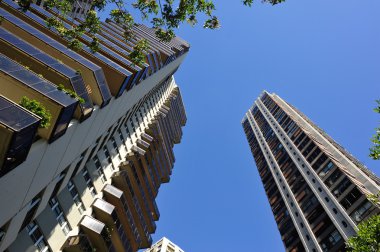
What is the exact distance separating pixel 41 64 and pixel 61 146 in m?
3.70

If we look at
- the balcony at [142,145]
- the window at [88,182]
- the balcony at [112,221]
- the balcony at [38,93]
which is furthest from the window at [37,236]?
the balcony at [142,145]

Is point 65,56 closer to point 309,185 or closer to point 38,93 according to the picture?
point 38,93

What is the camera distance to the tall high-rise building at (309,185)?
36.5 metres

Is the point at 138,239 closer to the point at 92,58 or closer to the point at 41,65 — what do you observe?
the point at 92,58

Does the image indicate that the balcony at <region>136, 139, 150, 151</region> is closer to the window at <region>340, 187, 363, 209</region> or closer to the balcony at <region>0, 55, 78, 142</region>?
the balcony at <region>0, 55, 78, 142</region>

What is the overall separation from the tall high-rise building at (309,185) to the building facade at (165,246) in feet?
84.0

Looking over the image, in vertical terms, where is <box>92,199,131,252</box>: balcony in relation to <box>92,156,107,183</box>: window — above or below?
below

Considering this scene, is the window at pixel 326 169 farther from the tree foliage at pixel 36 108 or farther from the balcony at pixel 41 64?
the tree foliage at pixel 36 108

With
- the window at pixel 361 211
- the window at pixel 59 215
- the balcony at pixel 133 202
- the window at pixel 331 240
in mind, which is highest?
the window at pixel 361 211

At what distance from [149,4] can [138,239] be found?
22.7 meters

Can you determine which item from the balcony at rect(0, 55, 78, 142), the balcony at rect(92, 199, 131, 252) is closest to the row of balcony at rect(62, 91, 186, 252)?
the balcony at rect(92, 199, 131, 252)

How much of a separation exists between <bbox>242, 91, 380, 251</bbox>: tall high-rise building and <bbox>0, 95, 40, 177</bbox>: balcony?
3478 centimetres

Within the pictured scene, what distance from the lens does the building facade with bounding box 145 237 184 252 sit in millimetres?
66613

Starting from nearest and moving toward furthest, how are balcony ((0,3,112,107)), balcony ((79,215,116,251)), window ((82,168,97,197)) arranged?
1. balcony ((0,3,112,107))
2. balcony ((79,215,116,251))
3. window ((82,168,97,197))
